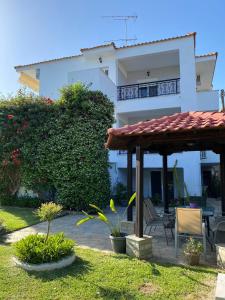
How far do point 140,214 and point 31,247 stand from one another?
9.00 feet

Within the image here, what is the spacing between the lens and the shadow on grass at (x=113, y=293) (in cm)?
530

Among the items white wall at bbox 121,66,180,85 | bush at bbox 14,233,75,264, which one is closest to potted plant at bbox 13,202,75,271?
bush at bbox 14,233,75,264

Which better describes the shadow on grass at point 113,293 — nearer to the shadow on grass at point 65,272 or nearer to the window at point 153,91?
the shadow on grass at point 65,272

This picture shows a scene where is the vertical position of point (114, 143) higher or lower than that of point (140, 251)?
higher

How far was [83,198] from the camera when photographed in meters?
14.8

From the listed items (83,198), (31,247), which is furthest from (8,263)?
(83,198)

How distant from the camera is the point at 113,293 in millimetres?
5449

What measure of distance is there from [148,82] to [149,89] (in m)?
0.71

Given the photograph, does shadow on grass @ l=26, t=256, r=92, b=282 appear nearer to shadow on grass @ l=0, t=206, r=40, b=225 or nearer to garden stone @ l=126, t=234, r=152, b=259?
garden stone @ l=126, t=234, r=152, b=259

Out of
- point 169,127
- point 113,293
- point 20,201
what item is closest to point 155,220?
point 169,127

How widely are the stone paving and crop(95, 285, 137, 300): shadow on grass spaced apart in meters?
1.93

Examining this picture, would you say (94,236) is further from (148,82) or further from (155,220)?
(148,82)

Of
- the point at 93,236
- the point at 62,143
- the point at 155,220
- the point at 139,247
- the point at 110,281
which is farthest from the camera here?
the point at 62,143

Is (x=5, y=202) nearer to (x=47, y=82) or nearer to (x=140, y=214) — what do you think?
(x=47, y=82)
